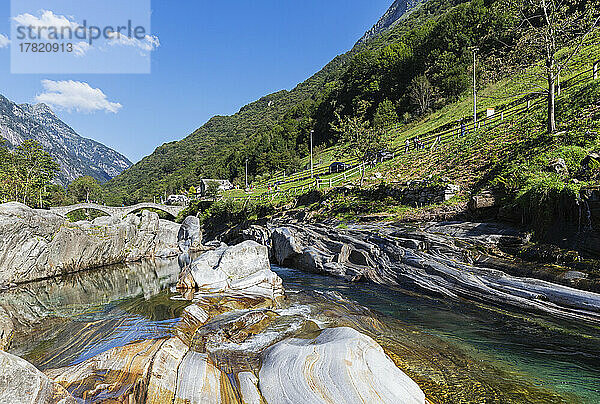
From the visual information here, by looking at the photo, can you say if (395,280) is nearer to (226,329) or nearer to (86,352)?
(226,329)

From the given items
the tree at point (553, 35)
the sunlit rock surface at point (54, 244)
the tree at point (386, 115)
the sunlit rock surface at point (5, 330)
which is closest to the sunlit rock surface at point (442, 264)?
the tree at point (553, 35)

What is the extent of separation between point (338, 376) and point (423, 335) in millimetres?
4994

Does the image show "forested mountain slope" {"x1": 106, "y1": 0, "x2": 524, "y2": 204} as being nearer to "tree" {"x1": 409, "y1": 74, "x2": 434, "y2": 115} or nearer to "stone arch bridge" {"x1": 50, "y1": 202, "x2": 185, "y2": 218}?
"tree" {"x1": 409, "y1": 74, "x2": 434, "y2": 115}

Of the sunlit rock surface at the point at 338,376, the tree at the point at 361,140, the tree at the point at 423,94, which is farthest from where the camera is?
the tree at the point at 423,94

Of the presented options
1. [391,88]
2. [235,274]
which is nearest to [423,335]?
[235,274]

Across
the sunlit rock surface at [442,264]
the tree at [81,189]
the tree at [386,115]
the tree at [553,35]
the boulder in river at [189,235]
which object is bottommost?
the boulder in river at [189,235]

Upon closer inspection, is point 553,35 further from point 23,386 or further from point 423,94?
point 423,94

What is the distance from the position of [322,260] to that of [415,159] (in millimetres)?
21669

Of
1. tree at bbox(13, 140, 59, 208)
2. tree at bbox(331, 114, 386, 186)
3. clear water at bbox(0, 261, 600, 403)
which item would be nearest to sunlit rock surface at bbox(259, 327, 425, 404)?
clear water at bbox(0, 261, 600, 403)

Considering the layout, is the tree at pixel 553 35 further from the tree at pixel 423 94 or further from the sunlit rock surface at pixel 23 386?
the tree at pixel 423 94

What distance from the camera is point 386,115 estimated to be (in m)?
84.6

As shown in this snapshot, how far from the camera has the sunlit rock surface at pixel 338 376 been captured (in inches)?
192

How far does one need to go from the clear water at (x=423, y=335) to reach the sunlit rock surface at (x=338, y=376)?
4.44ft

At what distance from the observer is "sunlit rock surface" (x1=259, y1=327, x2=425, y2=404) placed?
4.88 m
